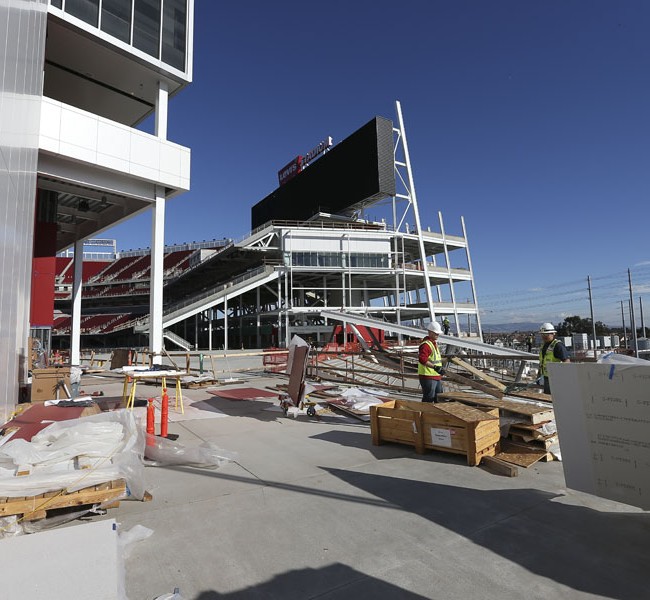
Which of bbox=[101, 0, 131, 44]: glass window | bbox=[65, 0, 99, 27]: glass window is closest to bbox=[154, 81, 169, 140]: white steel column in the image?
bbox=[101, 0, 131, 44]: glass window

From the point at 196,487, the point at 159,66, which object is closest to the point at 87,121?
the point at 159,66

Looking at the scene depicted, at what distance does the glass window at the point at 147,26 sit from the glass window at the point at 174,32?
39 cm

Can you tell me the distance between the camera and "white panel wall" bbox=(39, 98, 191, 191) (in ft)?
49.3

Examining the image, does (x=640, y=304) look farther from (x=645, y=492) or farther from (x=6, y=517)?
(x=6, y=517)

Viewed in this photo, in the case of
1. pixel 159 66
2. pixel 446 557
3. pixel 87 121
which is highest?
pixel 159 66

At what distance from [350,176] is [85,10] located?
4218 centimetres

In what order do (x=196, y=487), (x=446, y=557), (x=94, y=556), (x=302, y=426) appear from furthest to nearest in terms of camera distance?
(x=302, y=426) → (x=196, y=487) → (x=446, y=557) → (x=94, y=556)

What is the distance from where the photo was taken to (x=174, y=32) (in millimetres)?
18844

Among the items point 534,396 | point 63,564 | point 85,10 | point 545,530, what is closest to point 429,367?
point 534,396

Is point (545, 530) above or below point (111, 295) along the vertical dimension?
below

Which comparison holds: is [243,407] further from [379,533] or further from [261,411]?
[379,533]

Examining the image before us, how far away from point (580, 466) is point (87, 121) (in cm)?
1879

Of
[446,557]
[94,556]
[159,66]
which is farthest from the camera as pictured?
[159,66]

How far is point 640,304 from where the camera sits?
4425cm
